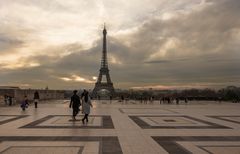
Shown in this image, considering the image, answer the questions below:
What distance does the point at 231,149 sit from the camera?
10.5 metres

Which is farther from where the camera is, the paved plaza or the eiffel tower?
the eiffel tower

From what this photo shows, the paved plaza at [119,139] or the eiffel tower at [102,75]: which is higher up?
the eiffel tower at [102,75]

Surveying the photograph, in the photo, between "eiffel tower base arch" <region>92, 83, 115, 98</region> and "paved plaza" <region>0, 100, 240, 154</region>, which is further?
"eiffel tower base arch" <region>92, 83, 115, 98</region>

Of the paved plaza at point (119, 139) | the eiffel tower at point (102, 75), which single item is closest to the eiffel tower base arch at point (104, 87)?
the eiffel tower at point (102, 75)

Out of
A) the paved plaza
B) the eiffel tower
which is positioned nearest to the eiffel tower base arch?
the eiffel tower

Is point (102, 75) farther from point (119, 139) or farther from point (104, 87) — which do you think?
point (119, 139)

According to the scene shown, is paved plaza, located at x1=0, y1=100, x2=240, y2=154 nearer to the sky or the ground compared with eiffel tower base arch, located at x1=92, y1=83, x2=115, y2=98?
nearer to the ground

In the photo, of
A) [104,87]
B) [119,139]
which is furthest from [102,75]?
[119,139]

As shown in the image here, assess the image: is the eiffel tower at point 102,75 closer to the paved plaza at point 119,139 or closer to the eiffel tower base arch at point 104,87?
the eiffel tower base arch at point 104,87

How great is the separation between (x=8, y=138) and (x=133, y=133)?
4.36 metres

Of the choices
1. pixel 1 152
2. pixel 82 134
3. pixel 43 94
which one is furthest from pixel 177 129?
pixel 43 94

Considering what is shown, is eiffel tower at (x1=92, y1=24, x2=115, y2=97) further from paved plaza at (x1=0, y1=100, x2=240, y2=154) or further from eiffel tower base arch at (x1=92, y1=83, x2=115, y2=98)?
paved plaza at (x1=0, y1=100, x2=240, y2=154)

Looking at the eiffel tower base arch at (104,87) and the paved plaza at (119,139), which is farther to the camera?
the eiffel tower base arch at (104,87)

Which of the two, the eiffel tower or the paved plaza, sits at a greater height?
the eiffel tower
